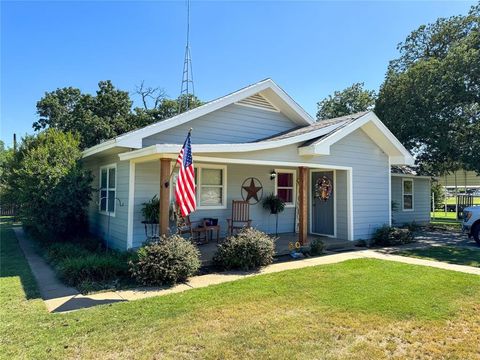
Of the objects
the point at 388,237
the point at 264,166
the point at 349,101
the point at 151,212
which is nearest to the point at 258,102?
the point at 264,166

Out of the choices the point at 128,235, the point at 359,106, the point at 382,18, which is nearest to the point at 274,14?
the point at 382,18

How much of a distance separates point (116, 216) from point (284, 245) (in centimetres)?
477

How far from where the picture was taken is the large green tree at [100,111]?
75.9 ft

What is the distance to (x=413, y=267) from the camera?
7293 mm

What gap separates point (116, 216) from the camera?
9391 mm

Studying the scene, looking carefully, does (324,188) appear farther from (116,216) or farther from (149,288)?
(149,288)

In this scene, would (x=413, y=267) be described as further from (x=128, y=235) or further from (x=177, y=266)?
(x=128, y=235)

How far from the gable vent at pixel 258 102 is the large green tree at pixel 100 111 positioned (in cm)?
1135

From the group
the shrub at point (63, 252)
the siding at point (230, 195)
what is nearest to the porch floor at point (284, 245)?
the siding at point (230, 195)

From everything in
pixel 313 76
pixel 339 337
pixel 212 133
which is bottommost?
pixel 339 337

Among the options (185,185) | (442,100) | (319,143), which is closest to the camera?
(185,185)

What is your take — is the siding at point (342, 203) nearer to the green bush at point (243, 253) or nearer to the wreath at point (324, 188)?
the wreath at point (324, 188)

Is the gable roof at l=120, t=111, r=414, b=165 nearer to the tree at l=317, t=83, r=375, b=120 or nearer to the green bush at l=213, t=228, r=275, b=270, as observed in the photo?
the green bush at l=213, t=228, r=275, b=270

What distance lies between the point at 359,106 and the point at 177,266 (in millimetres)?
20503
